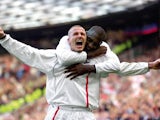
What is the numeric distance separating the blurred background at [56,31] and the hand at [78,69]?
1002cm

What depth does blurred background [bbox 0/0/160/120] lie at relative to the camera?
1550 centimetres

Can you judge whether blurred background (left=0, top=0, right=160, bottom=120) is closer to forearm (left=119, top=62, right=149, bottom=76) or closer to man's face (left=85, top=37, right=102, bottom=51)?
forearm (left=119, top=62, right=149, bottom=76)

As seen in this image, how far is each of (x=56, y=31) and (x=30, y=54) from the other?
42.1 feet

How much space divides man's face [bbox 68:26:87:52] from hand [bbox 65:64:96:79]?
158 millimetres

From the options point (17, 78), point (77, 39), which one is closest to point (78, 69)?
point (77, 39)

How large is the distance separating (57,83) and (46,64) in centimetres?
16

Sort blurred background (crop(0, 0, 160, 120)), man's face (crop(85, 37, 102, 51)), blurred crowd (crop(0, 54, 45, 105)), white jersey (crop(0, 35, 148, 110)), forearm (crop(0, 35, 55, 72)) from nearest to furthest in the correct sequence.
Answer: forearm (crop(0, 35, 55, 72)) < white jersey (crop(0, 35, 148, 110)) < man's face (crop(85, 37, 102, 51)) < blurred background (crop(0, 0, 160, 120)) < blurred crowd (crop(0, 54, 45, 105))

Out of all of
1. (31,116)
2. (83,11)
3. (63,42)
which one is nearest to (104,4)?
(83,11)

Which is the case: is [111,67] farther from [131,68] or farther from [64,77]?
[64,77]

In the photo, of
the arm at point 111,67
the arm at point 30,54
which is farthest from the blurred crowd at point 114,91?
the arm at point 30,54

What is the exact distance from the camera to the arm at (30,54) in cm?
410

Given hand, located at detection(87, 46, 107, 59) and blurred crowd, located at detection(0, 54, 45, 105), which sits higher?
hand, located at detection(87, 46, 107, 59)

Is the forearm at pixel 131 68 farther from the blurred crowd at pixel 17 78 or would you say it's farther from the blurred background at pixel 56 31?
the blurred crowd at pixel 17 78

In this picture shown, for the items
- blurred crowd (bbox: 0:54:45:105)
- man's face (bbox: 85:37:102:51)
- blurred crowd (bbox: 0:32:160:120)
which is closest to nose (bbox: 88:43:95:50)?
man's face (bbox: 85:37:102:51)
